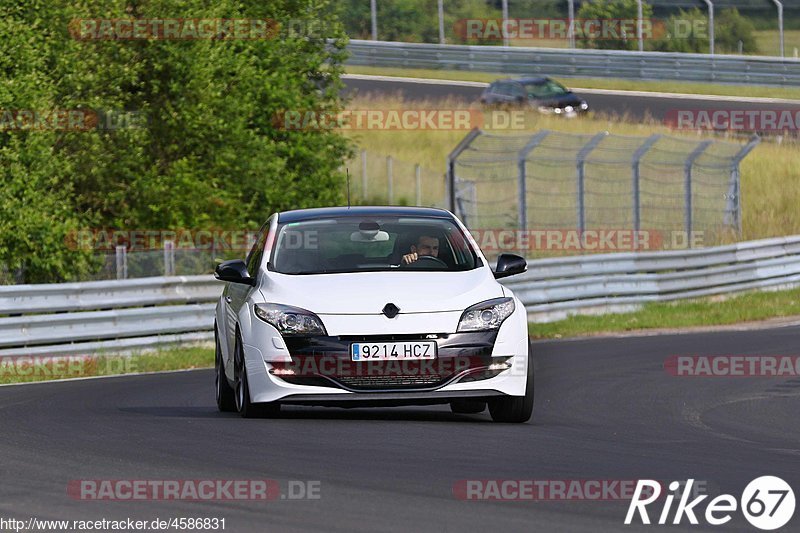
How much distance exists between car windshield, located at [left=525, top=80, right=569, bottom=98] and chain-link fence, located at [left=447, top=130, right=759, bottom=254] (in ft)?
6.22

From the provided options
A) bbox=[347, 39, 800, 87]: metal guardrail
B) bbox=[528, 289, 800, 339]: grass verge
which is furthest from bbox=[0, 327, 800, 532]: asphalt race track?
bbox=[347, 39, 800, 87]: metal guardrail

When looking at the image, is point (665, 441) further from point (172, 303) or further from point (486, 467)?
point (172, 303)

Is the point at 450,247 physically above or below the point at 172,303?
above

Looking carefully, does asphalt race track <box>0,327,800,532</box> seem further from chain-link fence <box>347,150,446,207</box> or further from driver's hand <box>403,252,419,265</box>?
chain-link fence <box>347,150,446,207</box>

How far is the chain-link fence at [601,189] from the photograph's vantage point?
86.0ft

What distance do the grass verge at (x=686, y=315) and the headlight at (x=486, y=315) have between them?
11.9 meters

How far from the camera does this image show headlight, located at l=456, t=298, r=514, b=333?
34.0ft

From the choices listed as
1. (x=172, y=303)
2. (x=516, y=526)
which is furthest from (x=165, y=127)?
(x=516, y=526)

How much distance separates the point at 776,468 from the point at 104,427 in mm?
4204

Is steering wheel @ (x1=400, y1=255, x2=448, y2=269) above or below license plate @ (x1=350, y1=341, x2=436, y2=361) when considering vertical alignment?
above

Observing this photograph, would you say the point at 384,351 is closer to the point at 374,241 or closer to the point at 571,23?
the point at 374,241

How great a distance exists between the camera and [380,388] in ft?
33.7

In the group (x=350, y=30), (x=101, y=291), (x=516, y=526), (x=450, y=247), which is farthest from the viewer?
(x=350, y=30)

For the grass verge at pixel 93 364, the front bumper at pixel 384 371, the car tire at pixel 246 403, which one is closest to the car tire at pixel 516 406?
the front bumper at pixel 384 371
